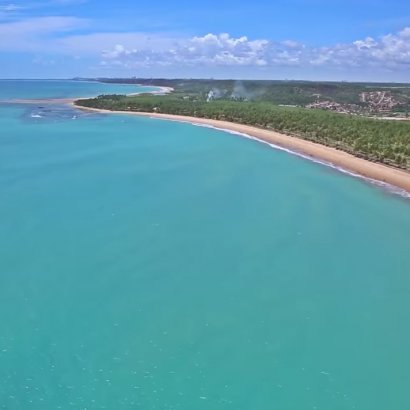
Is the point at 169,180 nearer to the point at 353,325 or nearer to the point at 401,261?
the point at 401,261

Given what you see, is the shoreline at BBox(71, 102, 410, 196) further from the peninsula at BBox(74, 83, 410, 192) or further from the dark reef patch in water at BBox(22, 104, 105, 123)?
the dark reef patch in water at BBox(22, 104, 105, 123)

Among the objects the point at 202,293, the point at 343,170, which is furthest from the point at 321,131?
the point at 202,293

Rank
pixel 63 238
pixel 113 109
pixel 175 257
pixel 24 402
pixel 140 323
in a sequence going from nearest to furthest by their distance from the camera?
pixel 24 402, pixel 140 323, pixel 175 257, pixel 63 238, pixel 113 109

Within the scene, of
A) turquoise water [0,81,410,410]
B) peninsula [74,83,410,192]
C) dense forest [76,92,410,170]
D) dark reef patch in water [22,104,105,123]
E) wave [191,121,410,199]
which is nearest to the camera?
turquoise water [0,81,410,410]

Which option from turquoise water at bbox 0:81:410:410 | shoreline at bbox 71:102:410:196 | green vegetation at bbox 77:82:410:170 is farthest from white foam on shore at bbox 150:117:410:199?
green vegetation at bbox 77:82:410:170

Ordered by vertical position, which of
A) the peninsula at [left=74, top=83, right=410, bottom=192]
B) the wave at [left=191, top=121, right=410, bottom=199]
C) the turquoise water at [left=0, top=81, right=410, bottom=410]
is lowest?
the turquoise water at [left=0, top=81, right=410, bottom=410]

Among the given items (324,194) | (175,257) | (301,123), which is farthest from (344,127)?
(175,257)

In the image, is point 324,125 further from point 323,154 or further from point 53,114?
point 53,114

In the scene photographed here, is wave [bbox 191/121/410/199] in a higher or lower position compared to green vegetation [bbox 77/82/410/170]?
lower

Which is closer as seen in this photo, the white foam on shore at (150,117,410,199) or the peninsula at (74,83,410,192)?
the white foam on shore at (150,117,410,199)
